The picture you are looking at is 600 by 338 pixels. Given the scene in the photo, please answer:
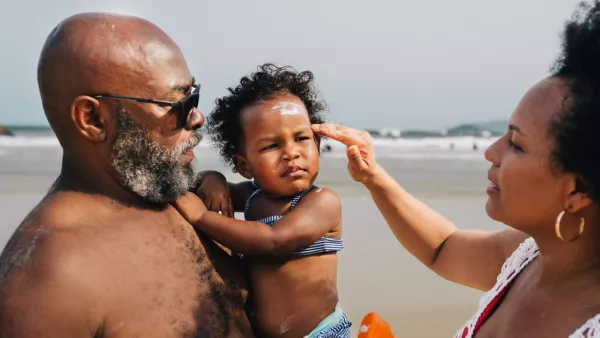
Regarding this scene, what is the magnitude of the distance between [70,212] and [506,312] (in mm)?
1550

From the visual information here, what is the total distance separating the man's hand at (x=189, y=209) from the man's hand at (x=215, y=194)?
0.45ft

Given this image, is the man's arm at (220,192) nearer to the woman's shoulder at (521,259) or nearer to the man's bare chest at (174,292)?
the man's bare chest at (174,292)

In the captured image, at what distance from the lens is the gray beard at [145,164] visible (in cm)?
233

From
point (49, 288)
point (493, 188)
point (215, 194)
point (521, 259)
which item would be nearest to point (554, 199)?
point (493, 188)

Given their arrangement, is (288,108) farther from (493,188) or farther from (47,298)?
(47,298)

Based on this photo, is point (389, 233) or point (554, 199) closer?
point (554, 199)

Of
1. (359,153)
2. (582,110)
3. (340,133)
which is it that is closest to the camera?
(582,110)

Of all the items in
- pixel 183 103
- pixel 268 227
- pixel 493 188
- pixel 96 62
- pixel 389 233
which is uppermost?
pixel 96 62

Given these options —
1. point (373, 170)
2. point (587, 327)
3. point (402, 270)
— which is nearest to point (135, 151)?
point (373, 170)

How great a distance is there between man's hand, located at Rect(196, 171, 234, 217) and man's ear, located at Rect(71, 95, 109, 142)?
59 cm

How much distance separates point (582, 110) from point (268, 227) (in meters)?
1.30

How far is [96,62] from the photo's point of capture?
2207 millimetres

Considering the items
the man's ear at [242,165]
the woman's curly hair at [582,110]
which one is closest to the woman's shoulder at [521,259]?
the woman's curly hair at [582,110]

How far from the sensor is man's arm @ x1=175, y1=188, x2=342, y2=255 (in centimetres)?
255
